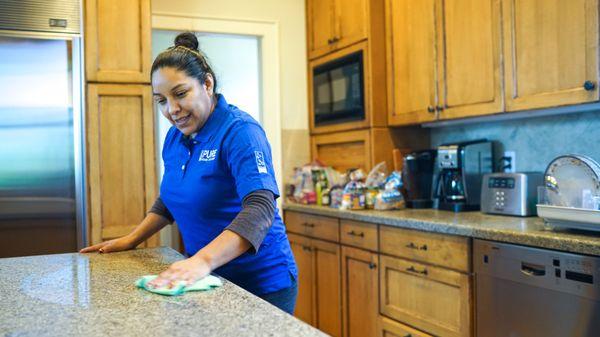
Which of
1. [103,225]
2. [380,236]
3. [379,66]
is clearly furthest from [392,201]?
[103,225]

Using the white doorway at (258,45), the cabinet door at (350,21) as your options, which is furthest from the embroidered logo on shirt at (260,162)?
the cabinet door at (350,21)

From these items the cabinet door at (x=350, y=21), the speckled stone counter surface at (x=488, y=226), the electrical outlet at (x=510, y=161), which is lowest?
the speckled stone counter surface at (x=488, y=226)

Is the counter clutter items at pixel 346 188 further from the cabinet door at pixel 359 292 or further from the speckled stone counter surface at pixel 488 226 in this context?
the cabinet door at pixel 359 292

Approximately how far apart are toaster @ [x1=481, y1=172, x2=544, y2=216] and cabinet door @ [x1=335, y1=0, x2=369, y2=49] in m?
1.22

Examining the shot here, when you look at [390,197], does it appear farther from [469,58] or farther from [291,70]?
[291,70]

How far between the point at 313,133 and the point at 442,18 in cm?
134

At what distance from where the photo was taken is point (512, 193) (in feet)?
7.97

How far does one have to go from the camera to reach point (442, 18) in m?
2.81

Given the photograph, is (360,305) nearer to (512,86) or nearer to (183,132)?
(512,86)

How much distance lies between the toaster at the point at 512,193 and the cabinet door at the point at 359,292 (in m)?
0.62

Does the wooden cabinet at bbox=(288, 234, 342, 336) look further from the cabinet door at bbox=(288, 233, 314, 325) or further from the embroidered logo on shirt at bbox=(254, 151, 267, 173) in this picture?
the embroidered logo on shirt at bbox=(254, 151, 267, 173)

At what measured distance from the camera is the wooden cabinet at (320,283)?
3.10m

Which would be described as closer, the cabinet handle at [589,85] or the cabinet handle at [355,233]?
the cabinet handle at [589,85]

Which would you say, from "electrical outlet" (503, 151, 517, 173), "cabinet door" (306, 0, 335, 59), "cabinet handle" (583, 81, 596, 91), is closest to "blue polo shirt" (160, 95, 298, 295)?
"cabinet handle" (583, 81, 596, 91)
